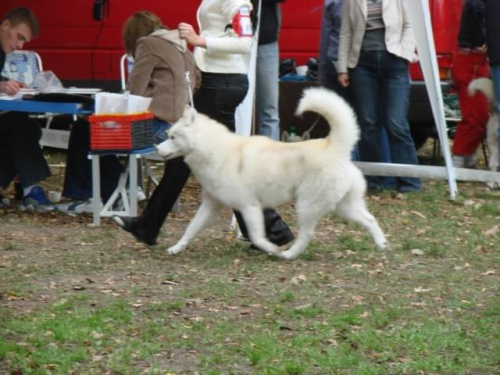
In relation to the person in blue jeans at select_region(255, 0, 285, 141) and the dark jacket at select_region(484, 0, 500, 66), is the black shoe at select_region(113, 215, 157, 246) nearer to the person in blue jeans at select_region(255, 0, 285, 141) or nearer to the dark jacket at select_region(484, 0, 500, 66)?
the person in blue jeans at select_region(255, 0, 285, 141)

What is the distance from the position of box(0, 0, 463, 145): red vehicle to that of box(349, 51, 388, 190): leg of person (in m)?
1.41

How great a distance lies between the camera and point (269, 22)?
9836mm

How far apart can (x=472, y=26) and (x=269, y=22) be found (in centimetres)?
233

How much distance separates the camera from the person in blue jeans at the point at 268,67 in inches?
384

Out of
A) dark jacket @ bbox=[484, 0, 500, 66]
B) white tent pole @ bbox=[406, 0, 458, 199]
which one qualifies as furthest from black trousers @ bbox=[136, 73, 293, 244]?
dark jacket @ bbox=[484, 0, 500, 66]

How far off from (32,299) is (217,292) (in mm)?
968

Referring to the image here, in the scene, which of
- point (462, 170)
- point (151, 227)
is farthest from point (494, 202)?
point (151, 227)

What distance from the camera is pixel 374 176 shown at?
10.9 metres

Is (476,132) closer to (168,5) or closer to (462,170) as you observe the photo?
(462,170)

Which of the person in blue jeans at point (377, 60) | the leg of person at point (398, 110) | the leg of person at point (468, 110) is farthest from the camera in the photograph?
the leg of person at point (468, 110)

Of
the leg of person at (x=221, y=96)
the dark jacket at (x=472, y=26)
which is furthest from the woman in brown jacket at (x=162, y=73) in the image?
the dark jacket at (x=472, y=26)

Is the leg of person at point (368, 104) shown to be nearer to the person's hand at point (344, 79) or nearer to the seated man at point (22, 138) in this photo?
the person's hand at point (344, 79)

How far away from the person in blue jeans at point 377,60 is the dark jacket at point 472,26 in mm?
1176

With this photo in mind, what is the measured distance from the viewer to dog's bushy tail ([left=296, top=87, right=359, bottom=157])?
283 inches
